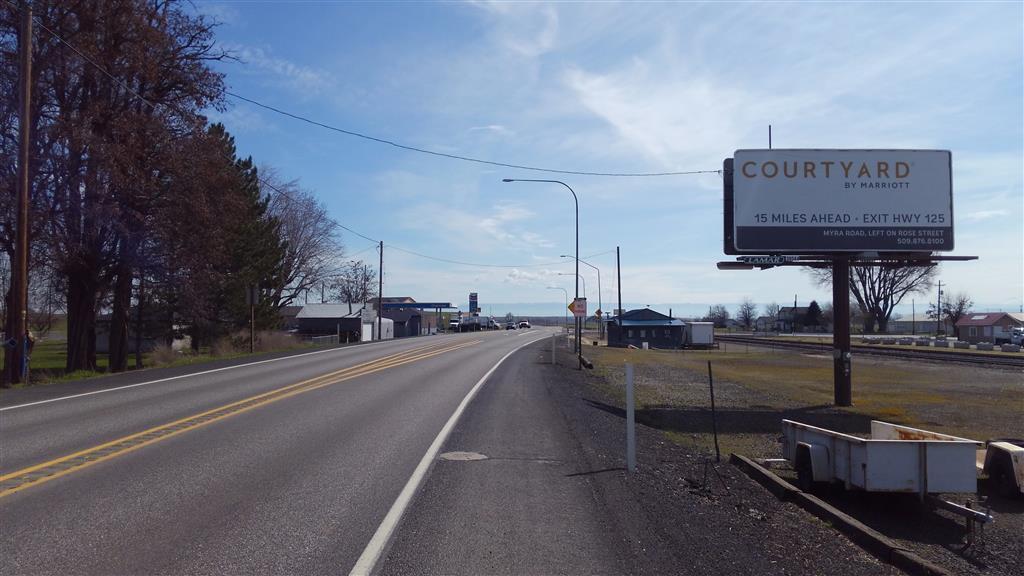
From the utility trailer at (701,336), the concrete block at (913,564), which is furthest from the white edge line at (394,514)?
the utility trailer at (701,336)

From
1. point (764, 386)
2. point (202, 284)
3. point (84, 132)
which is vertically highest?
point (84, 132)

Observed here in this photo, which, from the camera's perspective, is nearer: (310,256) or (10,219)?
(10,219)

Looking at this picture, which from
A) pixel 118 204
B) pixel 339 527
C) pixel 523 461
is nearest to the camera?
pixel 339 527

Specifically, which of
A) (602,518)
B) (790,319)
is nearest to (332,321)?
(602,518)

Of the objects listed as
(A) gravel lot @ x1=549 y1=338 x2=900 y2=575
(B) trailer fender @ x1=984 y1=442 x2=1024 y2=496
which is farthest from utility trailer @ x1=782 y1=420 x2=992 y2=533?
(B) trailer fender @ x1=984 y1=442 x2=1024 y2=496

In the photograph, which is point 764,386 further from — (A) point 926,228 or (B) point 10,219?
(B) point 10,219

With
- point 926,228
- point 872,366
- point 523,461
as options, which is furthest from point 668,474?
point 872,366

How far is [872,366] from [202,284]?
34.4 m

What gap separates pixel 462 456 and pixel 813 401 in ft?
54.9

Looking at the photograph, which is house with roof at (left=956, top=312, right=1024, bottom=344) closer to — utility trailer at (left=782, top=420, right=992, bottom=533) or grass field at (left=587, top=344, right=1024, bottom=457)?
grass field at (left=587, top=344, right=1024, bottom=457)

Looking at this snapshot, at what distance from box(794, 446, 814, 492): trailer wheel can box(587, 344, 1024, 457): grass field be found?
2081mm

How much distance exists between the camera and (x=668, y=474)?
10.3 metres

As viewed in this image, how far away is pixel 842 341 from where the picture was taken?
22.5 m

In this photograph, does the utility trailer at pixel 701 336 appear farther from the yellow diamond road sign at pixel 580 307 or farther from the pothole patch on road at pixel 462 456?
the pothole patch on road at pixel 462 456
